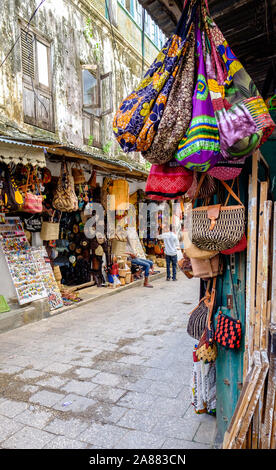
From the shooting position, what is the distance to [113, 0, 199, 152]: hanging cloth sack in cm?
180

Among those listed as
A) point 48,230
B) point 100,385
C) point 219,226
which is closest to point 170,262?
Result: point 48,230

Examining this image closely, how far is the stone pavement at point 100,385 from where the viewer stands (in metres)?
2.93

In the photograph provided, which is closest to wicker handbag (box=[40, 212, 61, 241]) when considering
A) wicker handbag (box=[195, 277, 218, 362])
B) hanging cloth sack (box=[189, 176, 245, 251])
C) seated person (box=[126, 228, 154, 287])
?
seated person (box=[126, 228, 154, 287])

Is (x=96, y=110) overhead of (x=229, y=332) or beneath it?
overhead

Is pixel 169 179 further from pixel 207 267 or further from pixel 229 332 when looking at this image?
pixel 229 332

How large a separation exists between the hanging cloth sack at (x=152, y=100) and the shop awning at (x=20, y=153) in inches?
146

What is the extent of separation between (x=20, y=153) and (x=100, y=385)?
389cm

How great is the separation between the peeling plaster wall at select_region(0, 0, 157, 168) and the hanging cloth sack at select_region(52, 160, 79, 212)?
46.9 inches

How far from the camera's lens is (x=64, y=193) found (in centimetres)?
715

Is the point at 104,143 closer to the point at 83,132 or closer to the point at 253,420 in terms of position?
the point at 83,132

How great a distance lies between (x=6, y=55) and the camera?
264 inches

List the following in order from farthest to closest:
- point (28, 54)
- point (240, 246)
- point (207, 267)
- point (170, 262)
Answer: point (170, 262), point (28, 54), point (207, 267), point (240, 246)
